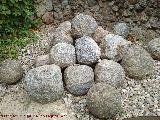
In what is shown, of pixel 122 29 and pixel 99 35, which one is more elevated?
pixel 99 35

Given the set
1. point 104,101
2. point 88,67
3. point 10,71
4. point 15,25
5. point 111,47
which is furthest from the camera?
point 15,25

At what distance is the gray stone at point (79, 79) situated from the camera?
20.4 feet

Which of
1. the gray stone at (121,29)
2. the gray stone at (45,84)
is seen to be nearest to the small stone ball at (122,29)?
the gray stone at (121,29)

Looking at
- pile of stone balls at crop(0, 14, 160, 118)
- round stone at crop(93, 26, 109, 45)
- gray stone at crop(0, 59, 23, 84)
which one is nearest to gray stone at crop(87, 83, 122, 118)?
pile of stone balls at crop(0, 14, 160, 118)

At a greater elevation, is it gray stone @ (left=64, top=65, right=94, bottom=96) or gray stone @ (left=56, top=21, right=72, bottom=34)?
gray stone @ (left=56, top=21, right=72, bottom=34)

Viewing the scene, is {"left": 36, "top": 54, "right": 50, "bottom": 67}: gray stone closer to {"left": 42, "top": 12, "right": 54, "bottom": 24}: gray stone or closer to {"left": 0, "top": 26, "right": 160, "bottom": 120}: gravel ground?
{"left": 0, "top": 26, "right": 160, "bottom": 120}: gravel ground

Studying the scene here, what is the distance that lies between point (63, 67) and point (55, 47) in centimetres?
40

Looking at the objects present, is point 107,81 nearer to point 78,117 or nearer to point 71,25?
point 78,117

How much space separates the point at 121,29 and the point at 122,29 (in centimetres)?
2

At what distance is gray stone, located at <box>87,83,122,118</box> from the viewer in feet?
18.8

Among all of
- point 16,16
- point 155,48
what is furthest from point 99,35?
point 16,16

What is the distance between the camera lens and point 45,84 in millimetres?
5980

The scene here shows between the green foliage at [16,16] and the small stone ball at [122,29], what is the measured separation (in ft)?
5.68

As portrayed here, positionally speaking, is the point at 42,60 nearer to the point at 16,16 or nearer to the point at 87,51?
the point at 87,51
